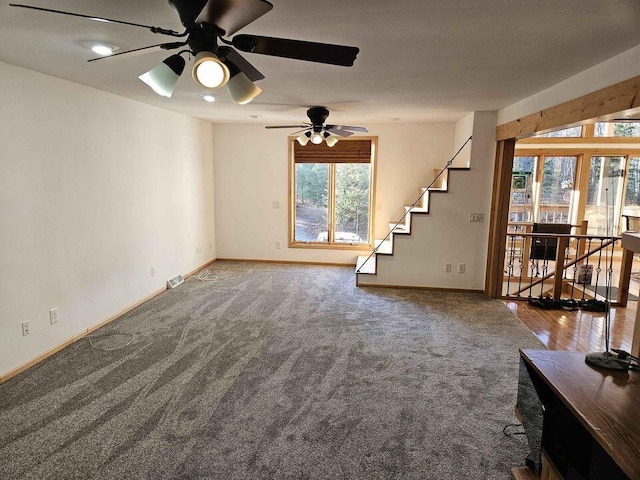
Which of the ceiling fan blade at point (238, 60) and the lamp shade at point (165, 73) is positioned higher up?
the ceiling fan blade at point (238, 60)

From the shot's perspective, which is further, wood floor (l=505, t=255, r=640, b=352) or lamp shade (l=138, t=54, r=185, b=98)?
wood floor (l=505, t=255, r=640, b=352)

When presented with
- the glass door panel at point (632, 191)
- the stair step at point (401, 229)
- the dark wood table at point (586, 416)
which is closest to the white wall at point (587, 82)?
the dark wood table at point (586, 416)

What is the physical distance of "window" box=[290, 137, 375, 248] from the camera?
6395 mm

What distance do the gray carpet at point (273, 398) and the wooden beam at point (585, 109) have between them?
6.51 ft

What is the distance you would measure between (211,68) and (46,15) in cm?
109

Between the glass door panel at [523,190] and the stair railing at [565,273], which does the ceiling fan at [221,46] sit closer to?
the stair railing at [565,273]

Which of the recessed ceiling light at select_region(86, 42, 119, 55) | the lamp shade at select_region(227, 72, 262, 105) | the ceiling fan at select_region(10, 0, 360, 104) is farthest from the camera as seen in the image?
the recessed ceiling light at select_region(86, 42, 119, 55)

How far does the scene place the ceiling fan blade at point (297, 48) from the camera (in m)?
1.63

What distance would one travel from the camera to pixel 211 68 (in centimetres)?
156

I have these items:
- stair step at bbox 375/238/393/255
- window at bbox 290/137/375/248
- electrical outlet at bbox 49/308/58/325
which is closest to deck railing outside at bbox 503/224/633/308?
stair step at bbox 375/238/393/255

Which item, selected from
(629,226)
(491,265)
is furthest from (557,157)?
(491,265)

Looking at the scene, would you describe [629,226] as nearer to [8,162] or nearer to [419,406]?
[419,406]

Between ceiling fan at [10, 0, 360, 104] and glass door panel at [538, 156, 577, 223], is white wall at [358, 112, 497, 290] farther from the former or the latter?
ceiling fan at [10, 0, 360, 104]

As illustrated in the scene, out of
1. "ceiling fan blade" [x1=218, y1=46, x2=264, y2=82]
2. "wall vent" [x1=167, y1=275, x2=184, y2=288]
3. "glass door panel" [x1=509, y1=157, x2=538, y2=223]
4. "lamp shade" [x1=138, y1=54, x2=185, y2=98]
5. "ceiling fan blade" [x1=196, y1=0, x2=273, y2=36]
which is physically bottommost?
"wall vent" [x1=167, y1=275, x2=184, y2=288]
